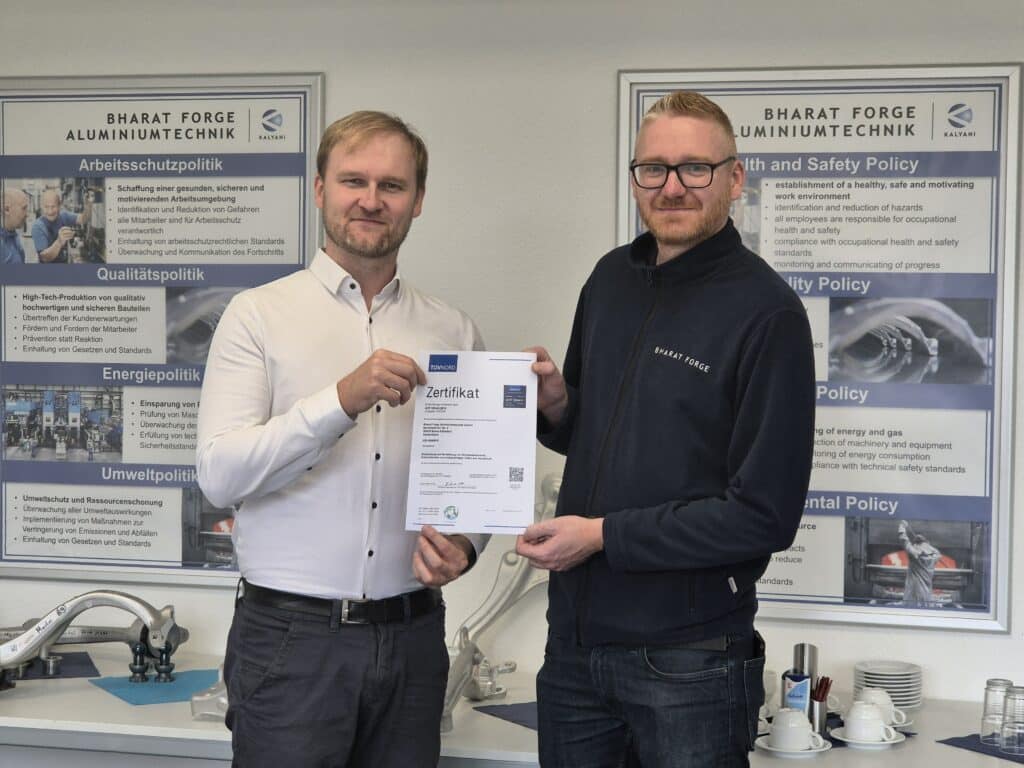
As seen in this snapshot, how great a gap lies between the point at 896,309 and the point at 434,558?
4.78ft

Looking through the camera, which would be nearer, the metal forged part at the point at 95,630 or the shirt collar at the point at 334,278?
the shirt collar at the point at 334,278

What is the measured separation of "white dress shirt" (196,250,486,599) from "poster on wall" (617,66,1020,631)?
3.91 feet

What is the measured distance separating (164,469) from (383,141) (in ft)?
4.81

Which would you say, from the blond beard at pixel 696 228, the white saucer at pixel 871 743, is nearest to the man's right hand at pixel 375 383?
the blond beard at pixel 696 228

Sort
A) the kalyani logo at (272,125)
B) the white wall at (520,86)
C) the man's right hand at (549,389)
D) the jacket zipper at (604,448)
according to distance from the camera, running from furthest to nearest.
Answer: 1. the kalyani logo at (272,125)
2. the white wall at (520,86)
3. the man's right hand at (549,389)
4. the jacket zipper at (604,448)

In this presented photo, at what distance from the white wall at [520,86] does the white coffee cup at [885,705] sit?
0.84ft

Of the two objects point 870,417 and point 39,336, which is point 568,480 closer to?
point 870,417

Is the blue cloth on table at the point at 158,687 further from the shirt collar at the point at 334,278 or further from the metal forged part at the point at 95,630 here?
the shirt collar at the point at 334,278

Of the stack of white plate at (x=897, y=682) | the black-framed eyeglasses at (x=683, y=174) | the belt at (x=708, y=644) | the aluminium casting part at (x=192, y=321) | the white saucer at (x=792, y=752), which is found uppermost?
the black-framed eyeglasses at (x=683, y=174)

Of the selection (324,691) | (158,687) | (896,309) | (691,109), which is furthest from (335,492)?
(896,309)

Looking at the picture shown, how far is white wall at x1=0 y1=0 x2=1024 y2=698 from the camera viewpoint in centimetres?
292

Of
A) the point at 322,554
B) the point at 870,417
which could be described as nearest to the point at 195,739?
the point at 322,554

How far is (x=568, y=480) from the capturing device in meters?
2.09

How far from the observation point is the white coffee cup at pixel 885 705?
2678mm
